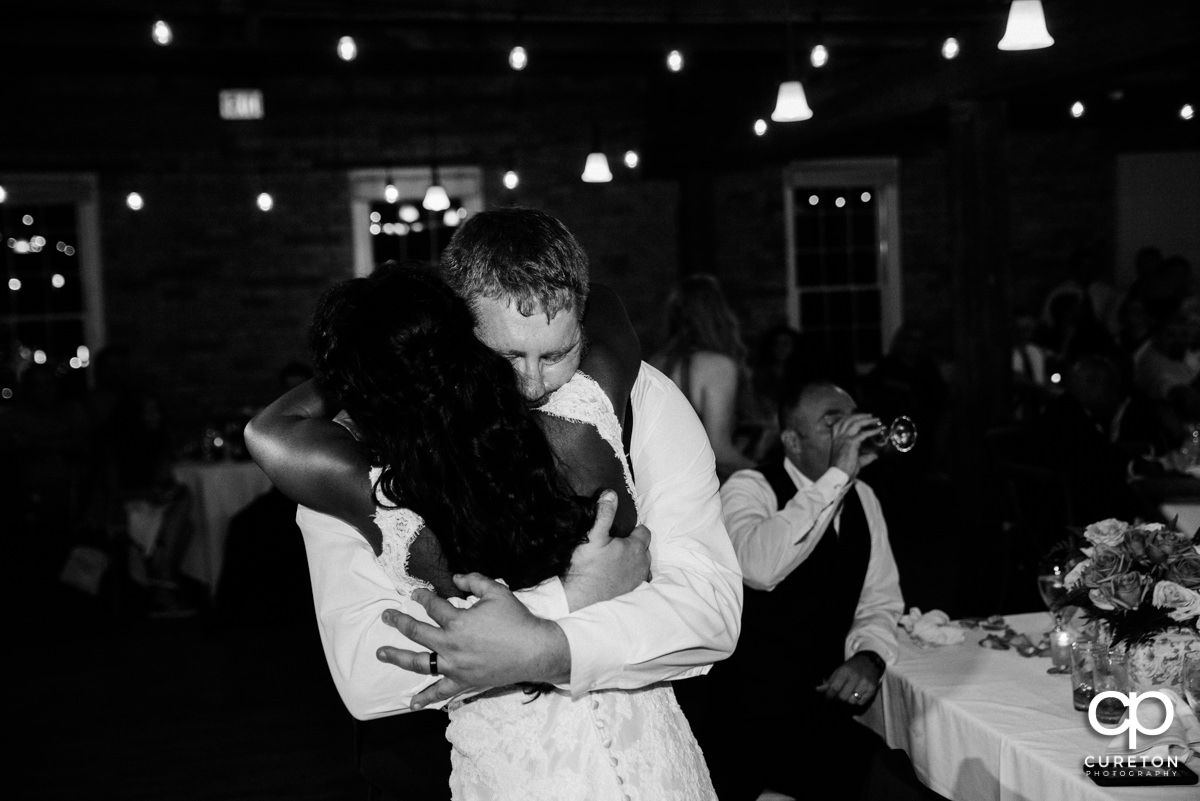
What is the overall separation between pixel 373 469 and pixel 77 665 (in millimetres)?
4770

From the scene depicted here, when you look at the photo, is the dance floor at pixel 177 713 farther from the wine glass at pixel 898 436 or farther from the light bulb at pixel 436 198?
the light bulb at pixel 436 198

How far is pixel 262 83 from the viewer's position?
896 cm

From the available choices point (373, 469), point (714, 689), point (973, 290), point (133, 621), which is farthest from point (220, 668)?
point (373, 469)

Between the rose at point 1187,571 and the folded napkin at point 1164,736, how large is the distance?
180mm

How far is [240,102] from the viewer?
28.7ft

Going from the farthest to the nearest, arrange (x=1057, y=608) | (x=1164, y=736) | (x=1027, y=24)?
1. (x=1027, y=24)
2. (x=1057, y=608)
3. (x=1164, y=736)

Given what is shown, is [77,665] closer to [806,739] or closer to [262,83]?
[806,739]

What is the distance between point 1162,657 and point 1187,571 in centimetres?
14

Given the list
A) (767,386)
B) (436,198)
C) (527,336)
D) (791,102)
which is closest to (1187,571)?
(527,336)

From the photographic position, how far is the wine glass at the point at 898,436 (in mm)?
2611

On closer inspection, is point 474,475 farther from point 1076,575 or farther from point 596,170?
point 596,170

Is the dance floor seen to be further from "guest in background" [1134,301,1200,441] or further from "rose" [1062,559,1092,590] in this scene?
"guest in background" [1134,301,1200,441]

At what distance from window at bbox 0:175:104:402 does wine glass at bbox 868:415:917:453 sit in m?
7.33

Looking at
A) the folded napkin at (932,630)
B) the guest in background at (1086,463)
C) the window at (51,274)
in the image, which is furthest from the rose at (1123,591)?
the window at (51,274)
